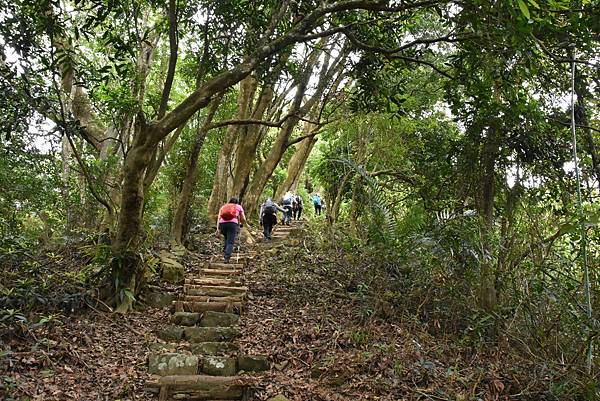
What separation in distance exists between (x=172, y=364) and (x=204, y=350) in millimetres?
683

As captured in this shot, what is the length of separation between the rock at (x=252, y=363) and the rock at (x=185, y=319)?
168 centimetres

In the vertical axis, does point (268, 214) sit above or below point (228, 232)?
above

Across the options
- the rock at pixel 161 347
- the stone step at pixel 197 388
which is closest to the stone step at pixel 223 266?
the rock at pixel 161 347

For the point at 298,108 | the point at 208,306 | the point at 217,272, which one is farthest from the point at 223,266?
the point at 298,108

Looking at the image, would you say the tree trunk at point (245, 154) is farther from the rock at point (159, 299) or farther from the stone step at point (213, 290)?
the rock at point (159, 299)

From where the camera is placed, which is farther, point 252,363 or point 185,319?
point 185,319

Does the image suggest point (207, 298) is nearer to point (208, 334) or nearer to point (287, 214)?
point (208, 334)

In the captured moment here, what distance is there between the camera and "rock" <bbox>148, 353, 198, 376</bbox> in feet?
18.4

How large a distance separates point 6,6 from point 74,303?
393 cm

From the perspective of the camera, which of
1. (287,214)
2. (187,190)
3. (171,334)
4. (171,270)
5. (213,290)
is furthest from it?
(287,214)

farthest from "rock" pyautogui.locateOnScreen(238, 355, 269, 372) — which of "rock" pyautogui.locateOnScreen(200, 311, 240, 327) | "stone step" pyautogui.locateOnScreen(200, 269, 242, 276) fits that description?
"stone step" pyautogui.locateOnScreen(200, 269, 242, 276)

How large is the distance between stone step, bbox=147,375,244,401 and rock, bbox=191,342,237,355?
99 cm

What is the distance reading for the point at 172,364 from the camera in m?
5.68

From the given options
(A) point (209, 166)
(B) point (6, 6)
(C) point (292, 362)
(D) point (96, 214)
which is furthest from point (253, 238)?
(B) point (6, 6)
